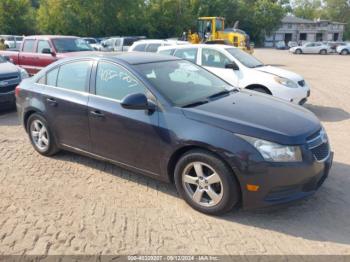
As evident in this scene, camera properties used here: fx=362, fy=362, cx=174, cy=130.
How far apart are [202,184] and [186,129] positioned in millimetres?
610

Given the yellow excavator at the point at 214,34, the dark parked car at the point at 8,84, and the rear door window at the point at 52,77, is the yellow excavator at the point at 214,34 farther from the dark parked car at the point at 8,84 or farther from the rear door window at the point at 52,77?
the rear door window at the point at 52,77

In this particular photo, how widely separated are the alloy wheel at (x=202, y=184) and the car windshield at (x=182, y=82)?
74 cm

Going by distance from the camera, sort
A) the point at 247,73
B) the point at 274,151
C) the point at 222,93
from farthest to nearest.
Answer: the point at 247,73 → the point at 222,93 → the point at 274,151

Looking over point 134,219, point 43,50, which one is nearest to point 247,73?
point 134,219

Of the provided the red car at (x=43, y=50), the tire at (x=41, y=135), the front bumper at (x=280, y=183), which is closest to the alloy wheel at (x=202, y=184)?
the front bumper at (x=280, y=183)

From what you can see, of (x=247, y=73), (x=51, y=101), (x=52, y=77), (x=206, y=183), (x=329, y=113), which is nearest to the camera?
(x=206, y=183)

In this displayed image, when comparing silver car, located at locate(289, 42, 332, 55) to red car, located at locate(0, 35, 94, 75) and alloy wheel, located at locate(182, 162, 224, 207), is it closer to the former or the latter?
red car, located at locate(0, 35, 94, 75)

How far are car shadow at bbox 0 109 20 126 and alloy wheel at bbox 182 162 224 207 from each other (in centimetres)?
509

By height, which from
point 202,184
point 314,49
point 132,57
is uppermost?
point 132,57

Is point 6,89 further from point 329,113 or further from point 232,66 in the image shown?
point 329,113

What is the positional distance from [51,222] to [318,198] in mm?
3021

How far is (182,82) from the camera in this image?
457 centimetres

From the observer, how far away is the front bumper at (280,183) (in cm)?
351

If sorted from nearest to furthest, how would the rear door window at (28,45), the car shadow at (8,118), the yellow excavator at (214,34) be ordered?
the car shadow at (8,118)
the rear door window at (28,45)
the yellow excavator at (214,34)
